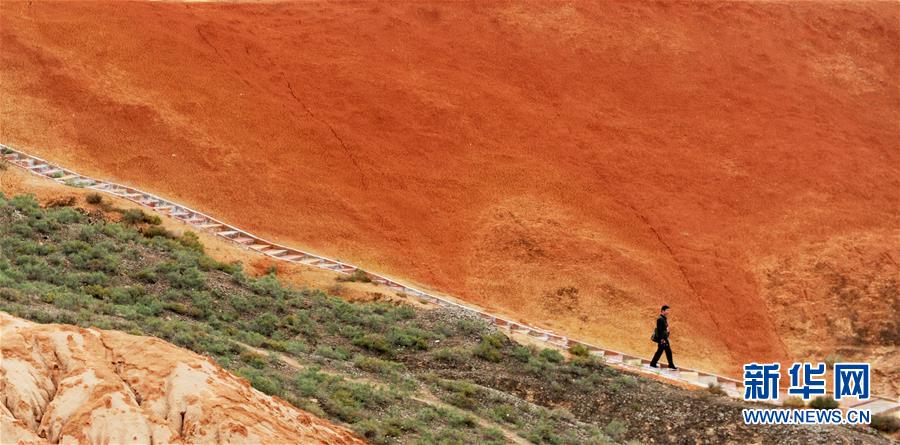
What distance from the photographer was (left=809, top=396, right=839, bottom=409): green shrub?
19.0 meters

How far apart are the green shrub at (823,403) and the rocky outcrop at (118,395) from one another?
Result: 364 inches

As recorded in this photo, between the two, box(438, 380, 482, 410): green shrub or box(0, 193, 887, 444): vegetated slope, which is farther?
box(438, 380, 482, 410): green shrub

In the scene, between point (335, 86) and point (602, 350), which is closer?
point (602, 350)

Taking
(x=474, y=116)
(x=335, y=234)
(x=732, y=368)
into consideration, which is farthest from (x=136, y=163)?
(x=732, y=368)

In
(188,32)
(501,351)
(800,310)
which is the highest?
(188,32)

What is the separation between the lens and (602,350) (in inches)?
842

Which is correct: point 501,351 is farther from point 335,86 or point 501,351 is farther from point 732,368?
point 335,86

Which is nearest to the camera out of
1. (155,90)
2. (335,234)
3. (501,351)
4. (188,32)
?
(501,351)

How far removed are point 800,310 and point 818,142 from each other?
6.22 m

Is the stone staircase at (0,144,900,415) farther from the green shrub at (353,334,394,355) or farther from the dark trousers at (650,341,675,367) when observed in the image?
the green shrub at (353,334,394,355)

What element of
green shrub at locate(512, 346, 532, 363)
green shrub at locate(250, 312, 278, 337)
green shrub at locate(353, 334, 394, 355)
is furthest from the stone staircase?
green shrub at locate(250, 312, 278, 337)

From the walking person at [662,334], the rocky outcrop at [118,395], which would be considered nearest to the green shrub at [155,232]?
the walking person at [662,334]

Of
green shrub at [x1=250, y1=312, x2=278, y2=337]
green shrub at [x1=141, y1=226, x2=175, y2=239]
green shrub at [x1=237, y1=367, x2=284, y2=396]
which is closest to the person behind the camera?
green shrub at [x1=237, y1=367, x2=284, y2=396]

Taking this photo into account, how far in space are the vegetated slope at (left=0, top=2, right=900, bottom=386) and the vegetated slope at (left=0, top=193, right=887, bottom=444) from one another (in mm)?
3812
